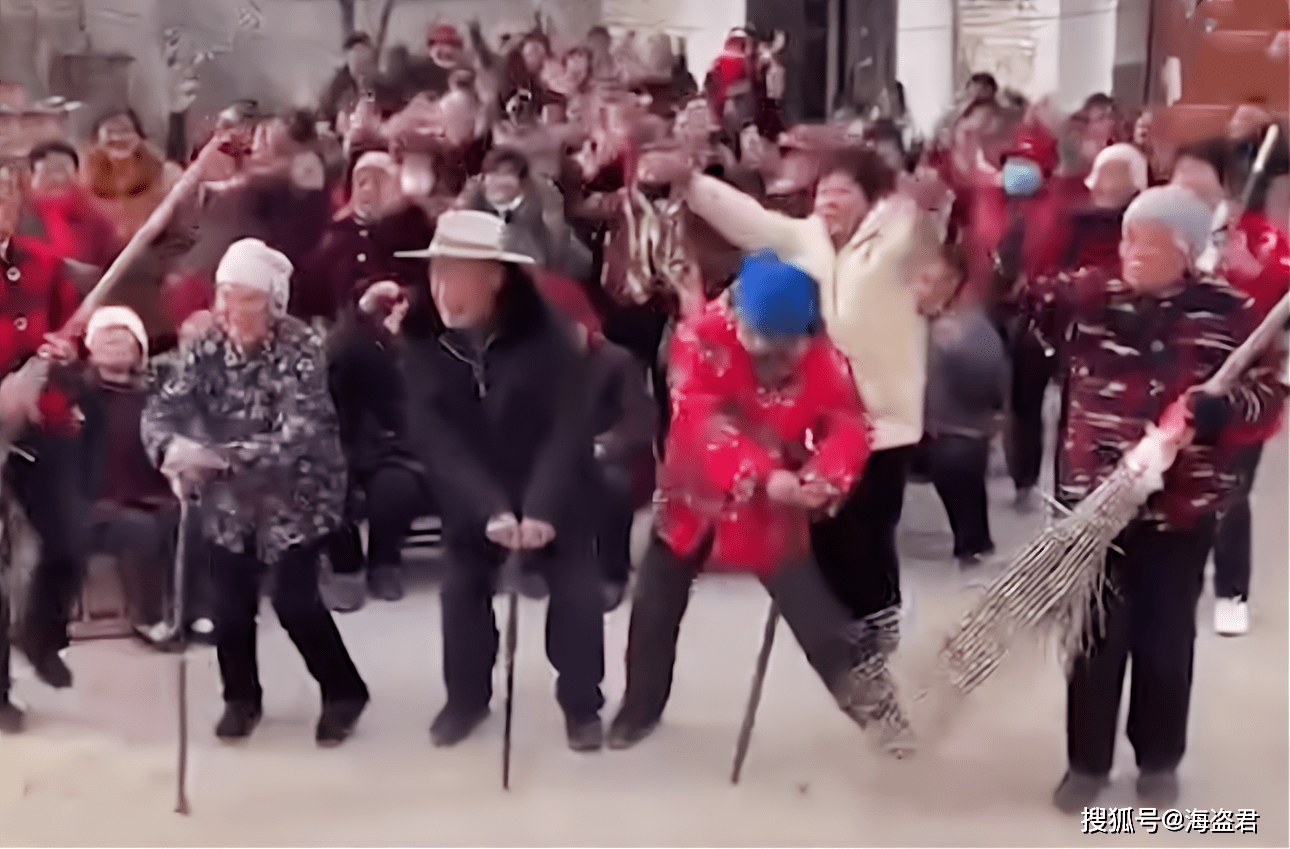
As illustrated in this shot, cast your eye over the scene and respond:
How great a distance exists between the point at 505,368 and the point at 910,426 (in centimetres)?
40

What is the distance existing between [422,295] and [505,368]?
11cm

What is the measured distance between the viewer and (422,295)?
44.8 inches

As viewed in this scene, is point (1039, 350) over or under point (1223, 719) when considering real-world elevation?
over

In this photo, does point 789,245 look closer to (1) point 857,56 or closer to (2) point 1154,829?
(1) point 857,56

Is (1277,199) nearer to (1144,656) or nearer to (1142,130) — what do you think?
(1142,130)

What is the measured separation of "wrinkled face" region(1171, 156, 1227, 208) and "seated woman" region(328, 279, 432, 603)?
29.5 inches

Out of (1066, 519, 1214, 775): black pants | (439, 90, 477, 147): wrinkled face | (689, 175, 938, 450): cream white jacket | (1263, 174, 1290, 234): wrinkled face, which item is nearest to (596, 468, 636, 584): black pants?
(689, 175, 938, 450): cream white jacket

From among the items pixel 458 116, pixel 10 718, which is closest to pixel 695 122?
pixel 458 116

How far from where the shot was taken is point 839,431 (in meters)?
1.12

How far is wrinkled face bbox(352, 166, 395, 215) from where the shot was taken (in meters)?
1.14

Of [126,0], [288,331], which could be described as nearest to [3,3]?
[126,0]

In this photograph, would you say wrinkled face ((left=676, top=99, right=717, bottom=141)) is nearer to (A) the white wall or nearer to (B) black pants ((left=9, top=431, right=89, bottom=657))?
(A) the white wall

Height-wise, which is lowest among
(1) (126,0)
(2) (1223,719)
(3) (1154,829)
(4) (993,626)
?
(3) (1154,829)

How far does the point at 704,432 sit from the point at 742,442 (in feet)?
0.12
